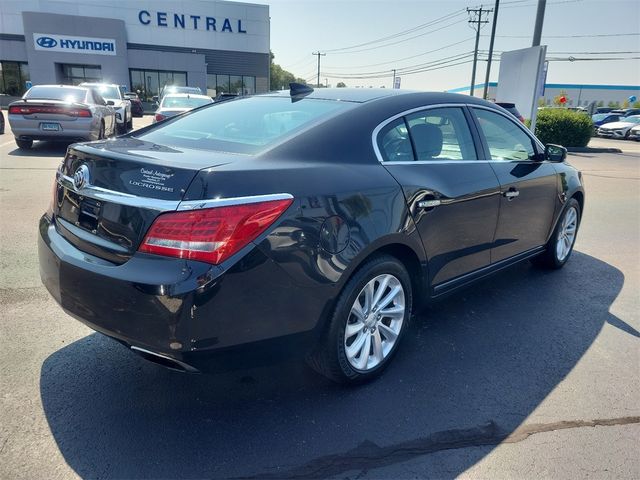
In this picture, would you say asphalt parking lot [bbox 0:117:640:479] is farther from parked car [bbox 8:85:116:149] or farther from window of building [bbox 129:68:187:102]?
window of building [bbox 129:68:187:102]

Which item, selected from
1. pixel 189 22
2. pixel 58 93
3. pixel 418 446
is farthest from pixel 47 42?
pixel 418 446

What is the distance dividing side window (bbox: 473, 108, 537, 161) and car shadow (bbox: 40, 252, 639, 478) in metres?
1.39

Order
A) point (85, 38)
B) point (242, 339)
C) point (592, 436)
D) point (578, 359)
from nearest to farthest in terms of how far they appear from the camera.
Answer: point (242, 339) → point (592, 436) → point (578, 359) → point (85, 38)

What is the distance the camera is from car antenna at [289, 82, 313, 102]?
3437 millimetres

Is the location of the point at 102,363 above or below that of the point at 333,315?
below

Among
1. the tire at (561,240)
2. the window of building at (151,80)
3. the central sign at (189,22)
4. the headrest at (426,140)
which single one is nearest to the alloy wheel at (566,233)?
the tire at (561,240)

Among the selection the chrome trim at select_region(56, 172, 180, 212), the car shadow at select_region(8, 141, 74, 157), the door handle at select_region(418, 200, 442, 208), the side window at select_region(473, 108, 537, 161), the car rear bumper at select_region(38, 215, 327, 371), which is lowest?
the car shadow at select_region(8, 141, 74, 157)

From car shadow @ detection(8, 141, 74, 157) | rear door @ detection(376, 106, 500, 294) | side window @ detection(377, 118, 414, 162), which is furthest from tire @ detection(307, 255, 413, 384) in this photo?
car shadow @ detection(8, 141, 74, 157)

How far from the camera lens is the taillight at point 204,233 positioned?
211cm

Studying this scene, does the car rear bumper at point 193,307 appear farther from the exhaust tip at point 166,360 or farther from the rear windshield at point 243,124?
the rear windshield at point 243,124

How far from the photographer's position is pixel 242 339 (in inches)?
88.7

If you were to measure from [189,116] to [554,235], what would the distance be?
349 centimetres

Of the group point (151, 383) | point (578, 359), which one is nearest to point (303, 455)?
point (151, 383)

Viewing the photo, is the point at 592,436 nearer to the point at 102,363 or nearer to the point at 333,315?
the point at 333,315
